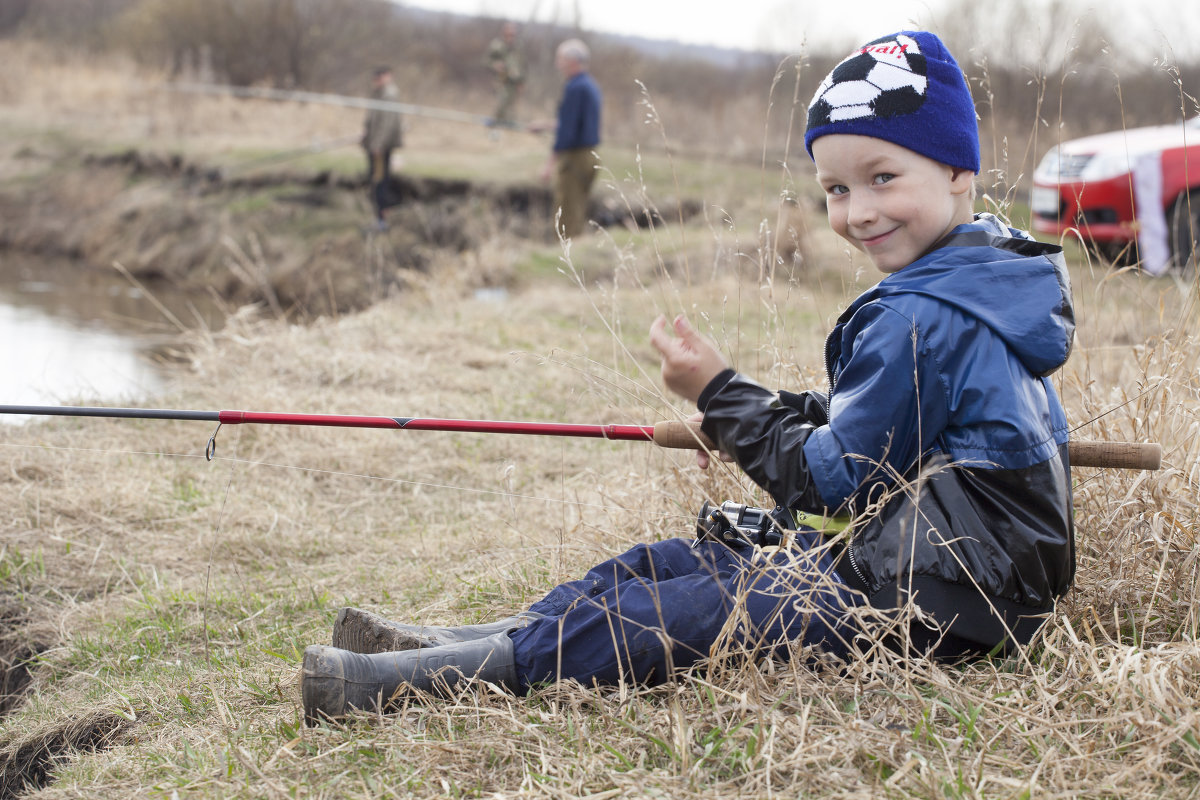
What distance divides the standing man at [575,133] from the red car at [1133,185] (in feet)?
13.2

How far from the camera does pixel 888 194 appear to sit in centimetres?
206

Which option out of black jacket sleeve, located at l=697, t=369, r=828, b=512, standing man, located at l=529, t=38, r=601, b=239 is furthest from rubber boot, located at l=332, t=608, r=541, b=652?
standing man, located at l=529, t=38, r=601, b=239

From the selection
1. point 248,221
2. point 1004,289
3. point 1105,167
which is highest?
point 1105,167

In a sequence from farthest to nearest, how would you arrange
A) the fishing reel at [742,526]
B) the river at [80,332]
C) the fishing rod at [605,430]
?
1. the river at [80,332]
2. the fishing reel at [742,526]
3. the fishing rod at [605,430]

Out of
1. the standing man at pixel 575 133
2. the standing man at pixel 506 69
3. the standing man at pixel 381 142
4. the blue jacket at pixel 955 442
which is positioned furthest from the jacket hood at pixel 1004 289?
the standing man at pixel 506 69

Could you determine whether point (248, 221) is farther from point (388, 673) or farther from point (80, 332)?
point (388, 673)

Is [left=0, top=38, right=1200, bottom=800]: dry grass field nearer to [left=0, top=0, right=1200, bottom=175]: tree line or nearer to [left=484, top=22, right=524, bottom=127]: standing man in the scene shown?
[left=0, top=0, right=1200, bottom=175]: tree line

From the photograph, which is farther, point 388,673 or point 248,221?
point 248,221

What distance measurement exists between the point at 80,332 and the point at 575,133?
15.1 ft

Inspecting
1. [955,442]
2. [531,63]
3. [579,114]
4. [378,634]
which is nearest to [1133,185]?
[579,114]

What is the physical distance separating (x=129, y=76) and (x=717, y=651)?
2080 centimetres

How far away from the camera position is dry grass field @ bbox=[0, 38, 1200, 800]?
1869mm

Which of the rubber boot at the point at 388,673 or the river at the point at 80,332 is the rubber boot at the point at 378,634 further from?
the river at the point at 80,332

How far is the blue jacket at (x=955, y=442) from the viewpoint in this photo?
6.35 feet
